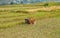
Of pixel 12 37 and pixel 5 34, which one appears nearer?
pixel 12 37

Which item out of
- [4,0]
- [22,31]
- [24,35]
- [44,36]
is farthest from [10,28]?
[4,0]

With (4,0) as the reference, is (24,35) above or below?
above

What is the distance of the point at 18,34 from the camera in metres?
12.9

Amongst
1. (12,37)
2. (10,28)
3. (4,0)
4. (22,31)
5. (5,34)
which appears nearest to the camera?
(12,37)

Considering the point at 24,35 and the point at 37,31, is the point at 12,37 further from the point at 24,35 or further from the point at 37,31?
the point at 37,31

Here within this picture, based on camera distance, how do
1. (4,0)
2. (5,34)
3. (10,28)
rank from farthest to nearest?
(4,0), (10,28), (5,34)

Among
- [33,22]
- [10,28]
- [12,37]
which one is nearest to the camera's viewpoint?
[12,37]

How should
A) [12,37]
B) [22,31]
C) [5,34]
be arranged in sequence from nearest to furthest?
[12,37] → [5,34] → [22,31]

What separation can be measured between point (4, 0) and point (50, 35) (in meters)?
48.6

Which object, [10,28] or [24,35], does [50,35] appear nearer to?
[24,35]

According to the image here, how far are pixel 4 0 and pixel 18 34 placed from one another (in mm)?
47904

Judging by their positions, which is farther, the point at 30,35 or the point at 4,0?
the point at 4,0

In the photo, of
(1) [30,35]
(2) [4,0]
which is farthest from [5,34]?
(2) [4,0]

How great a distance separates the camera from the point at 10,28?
14812mm
